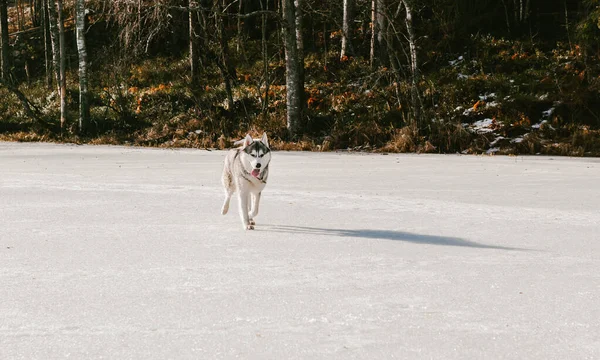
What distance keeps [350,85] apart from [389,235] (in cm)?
1877

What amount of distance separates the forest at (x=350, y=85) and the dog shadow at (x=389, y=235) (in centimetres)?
1247

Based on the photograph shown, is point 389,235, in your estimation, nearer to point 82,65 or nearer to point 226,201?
point 226,201

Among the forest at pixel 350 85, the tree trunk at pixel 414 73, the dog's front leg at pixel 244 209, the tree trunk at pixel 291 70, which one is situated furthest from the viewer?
the tree trunk at pixel 291 70

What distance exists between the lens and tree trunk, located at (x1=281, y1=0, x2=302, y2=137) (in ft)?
72.7

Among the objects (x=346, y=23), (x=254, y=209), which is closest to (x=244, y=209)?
(x=254, y=209)

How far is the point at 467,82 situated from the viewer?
24.7 meters

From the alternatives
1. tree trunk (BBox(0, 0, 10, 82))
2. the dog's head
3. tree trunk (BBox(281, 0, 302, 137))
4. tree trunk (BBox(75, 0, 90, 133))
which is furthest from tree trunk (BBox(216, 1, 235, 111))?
the dog's head

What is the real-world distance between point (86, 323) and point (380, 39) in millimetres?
23571

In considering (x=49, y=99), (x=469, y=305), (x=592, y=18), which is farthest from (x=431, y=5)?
(x=469, y=305)

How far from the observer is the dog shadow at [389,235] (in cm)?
729

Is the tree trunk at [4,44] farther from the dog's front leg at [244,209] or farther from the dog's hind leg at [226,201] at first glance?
the dog's front leg at [244,209]

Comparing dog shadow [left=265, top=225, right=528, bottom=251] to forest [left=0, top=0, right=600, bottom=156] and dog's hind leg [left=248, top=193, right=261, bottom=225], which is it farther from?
forest [left=0, top=0, right=600, bottom=156]

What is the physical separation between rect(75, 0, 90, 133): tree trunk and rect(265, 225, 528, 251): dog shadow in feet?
59.9

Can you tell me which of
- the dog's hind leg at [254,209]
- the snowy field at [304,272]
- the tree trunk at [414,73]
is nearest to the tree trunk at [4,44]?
the tree trunk at [414,73]
